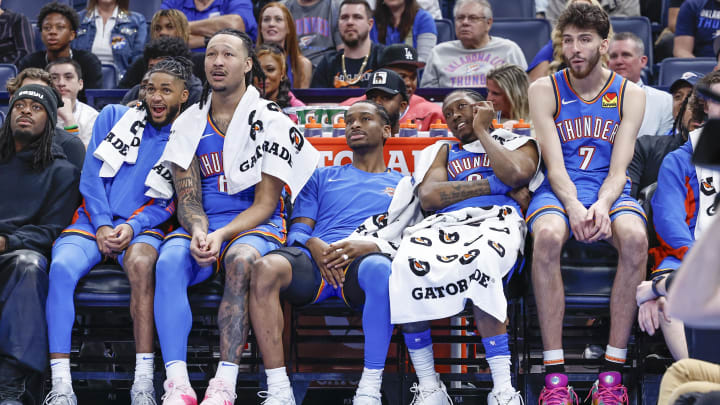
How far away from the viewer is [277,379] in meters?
4.01

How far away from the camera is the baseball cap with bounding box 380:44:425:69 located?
618 centimetres

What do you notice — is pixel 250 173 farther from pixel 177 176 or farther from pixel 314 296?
pixel 314 296

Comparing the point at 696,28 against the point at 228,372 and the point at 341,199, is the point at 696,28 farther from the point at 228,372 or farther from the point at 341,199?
the point at 228,372

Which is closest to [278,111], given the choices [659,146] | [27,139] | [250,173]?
[250,173]

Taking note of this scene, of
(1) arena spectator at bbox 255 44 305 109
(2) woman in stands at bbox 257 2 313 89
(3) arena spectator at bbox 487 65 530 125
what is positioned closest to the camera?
(3) arena spectator at bbox 487 65 530 125

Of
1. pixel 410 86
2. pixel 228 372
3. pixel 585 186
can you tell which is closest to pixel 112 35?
pixel 410 86

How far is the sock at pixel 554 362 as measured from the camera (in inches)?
157

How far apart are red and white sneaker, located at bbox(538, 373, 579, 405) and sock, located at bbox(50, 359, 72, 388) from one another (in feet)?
7.12

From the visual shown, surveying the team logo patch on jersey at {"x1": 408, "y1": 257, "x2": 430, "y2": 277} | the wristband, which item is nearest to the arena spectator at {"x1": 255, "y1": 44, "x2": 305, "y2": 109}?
the wristband

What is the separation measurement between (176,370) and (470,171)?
1789 millimetres

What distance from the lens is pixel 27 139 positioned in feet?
15.6

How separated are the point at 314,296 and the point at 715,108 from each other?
6.52 ft

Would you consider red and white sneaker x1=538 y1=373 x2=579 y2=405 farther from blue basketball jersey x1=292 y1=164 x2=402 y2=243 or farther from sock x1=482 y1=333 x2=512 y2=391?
blue basketball jersey x1=292 y1=164 x2=402 y2=243

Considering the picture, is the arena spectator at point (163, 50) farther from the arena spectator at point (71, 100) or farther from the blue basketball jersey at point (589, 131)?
the blue basketball jersey at point (589, 131)
